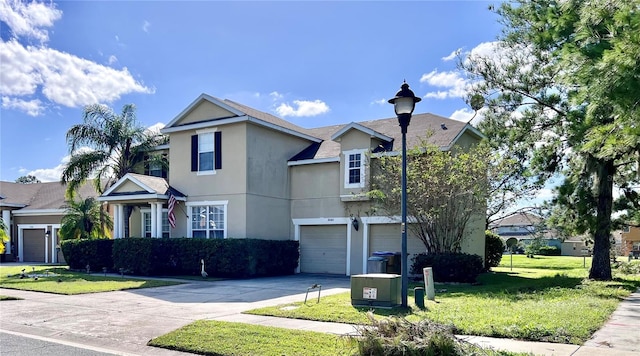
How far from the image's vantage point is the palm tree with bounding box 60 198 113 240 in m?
24.9

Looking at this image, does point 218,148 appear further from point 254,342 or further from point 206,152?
point 254,342

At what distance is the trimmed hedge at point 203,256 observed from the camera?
19266 mm

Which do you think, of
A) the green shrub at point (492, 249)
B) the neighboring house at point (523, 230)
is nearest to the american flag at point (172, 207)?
the green shrub at point (492, 249)

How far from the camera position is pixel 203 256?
19.7 m

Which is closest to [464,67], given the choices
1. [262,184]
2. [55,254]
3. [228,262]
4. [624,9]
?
[262,184]

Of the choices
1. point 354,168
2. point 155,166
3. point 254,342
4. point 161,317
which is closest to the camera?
point 254,342

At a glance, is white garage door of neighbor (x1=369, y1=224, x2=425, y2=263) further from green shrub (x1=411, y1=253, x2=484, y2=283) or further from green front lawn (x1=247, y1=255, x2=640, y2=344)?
green front lawn (x1=247, y1=255, x2=640, y2=344)

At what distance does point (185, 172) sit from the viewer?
2250cm

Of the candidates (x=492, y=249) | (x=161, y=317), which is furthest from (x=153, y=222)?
(x=492, y=249)

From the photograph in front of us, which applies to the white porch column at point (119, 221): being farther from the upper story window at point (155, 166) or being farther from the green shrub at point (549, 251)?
the green shrub at point (549, 251)

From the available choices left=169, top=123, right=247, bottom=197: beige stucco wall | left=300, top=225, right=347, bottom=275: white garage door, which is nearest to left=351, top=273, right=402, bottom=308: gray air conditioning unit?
left=300, top=225, right=347, bottom=275: white garage door

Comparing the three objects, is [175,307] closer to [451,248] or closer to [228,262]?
[228,262]

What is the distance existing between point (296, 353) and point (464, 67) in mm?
15381

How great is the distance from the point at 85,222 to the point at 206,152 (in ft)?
27.3
